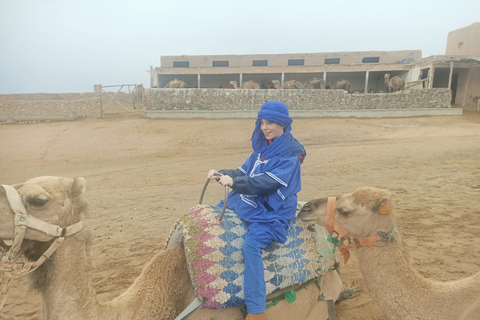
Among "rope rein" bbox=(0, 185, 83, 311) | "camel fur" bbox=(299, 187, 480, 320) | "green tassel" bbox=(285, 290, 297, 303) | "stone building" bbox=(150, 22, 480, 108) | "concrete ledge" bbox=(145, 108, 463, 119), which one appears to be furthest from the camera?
"stone building" bbox=(150, 22, 480, 108)

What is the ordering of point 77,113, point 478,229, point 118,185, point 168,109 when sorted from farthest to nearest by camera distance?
point 77,113 < point 168,109 < point 118,185 < point 478,229

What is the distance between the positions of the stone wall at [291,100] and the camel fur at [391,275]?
60.2 ft

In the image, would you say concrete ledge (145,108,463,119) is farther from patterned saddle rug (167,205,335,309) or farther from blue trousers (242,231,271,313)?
blue trousers (242,231,271,313)

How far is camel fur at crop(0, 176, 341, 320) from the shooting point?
2.04 metres

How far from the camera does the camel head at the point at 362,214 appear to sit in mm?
2806

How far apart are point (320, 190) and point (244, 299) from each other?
6201 mm

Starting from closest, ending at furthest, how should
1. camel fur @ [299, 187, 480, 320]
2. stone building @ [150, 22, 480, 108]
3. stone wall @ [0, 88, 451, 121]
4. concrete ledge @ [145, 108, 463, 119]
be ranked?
camel fur @ [299, 187, 480, 320], concrete ledge @ [145, 108, 463, 119], stone wall @ [0, 88, 451, 121], stone building @ [150, 22, 480, 108]

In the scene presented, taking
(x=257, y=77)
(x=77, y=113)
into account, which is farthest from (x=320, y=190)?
(x=257, y=77)

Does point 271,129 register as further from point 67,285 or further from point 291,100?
point 291,100

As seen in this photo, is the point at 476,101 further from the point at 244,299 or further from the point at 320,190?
the point at 244,299

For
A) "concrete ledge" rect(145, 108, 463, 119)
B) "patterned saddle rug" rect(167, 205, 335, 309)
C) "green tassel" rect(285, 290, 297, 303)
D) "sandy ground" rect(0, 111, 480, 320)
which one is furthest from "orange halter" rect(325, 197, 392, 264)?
"concrete ledge" rect(145, 108, 463, 119)

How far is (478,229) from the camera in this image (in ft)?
18.2

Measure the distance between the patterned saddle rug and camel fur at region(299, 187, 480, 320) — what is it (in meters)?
0.27

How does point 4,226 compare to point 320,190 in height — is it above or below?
above
